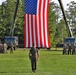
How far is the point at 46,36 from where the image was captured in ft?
71.8

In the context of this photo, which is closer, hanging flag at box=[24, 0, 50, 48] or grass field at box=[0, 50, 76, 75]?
grass field at box=[0, 50, 76, 75]

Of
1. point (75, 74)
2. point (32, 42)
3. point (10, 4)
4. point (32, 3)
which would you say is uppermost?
point (10, 4)

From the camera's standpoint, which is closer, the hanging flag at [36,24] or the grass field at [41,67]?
the grass field at [41,67]

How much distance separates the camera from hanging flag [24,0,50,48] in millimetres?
21598

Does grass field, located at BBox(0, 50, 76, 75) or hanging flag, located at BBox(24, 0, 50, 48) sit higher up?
hanging flag, located at BBox(24, 0, 50, 48)

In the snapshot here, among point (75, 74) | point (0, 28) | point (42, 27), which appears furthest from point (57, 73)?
point (0, 28)

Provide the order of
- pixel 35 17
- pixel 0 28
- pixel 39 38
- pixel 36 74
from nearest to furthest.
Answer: pixel 36 74
pixel 39 38
pixel 35 17
pixel 0 28

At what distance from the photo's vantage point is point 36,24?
73.6ft

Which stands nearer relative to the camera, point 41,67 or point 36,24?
point 36,24

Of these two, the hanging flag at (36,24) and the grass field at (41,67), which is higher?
the hanging flag at (36,24)

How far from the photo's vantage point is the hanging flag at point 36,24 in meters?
21.6

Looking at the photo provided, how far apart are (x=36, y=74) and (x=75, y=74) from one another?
179 centimetres

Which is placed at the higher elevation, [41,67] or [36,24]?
[36,24]

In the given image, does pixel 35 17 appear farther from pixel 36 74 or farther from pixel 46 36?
pixel 36 74
